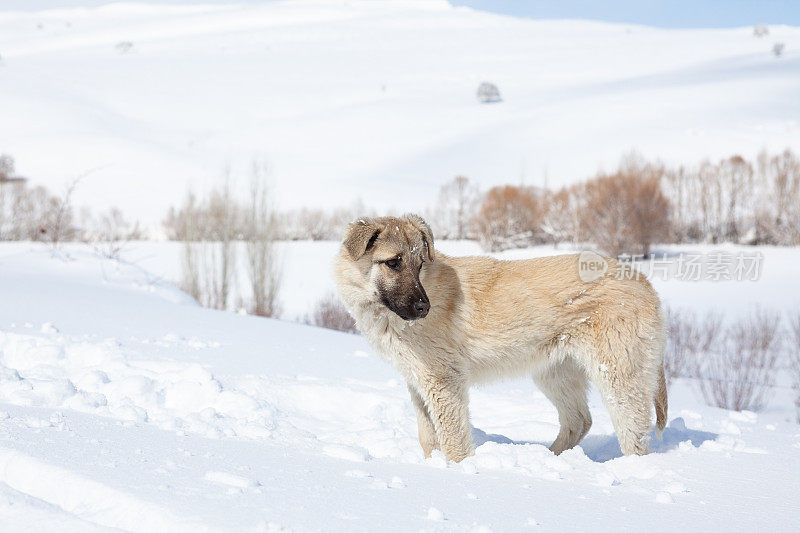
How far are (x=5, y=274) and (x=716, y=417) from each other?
9671 millimetres

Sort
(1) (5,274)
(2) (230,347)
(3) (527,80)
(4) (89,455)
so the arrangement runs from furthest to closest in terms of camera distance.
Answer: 1. (3) (527,80)
2. (1) (5,274)
3. (2) (230,347)
4. (4) (89,455)

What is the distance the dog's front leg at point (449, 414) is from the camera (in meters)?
4.32

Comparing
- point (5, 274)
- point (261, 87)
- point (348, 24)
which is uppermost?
point (348, 24)

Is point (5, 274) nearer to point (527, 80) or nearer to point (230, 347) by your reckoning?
point (230, 347)

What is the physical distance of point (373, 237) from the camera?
4.24 meters

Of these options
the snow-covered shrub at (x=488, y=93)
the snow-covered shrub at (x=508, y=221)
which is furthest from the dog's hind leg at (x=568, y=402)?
the snow-covered shrub at (x=488, y=93)

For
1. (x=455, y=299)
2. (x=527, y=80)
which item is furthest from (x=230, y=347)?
(x=527, y=80)

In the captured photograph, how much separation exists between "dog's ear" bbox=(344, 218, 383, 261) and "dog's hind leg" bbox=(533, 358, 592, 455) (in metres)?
1.74

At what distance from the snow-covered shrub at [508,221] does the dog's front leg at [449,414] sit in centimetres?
1886

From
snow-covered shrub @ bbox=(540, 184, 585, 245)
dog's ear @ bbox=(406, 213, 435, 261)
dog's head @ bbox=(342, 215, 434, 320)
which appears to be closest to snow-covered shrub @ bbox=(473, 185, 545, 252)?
snow-covered shrub @ bbox=(540, 184, 585, 245)

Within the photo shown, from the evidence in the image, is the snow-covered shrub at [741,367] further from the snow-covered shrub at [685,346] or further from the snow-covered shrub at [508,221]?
the snow-covered shrub at [508,221]

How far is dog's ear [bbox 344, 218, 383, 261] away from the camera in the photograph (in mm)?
4191

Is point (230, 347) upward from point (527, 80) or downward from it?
downward

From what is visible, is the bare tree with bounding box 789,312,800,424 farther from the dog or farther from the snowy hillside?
the snowy hillside
